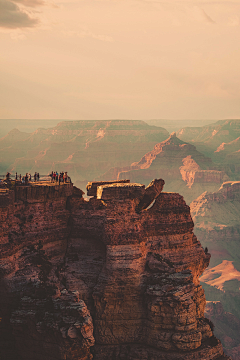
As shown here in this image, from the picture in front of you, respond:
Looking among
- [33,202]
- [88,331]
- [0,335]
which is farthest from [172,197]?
[0,335]

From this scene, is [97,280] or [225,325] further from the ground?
[97,280]

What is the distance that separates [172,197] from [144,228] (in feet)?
15.2

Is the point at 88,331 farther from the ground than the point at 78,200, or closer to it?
closer to it

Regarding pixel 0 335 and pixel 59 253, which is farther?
pixel 59 253

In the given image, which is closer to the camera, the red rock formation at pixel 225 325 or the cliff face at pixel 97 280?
the cliff face at pixel 97 280

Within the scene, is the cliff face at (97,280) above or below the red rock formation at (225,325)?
above

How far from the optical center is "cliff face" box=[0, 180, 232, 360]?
4384 centimetres

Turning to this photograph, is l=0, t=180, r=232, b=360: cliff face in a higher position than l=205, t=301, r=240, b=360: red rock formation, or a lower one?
higher

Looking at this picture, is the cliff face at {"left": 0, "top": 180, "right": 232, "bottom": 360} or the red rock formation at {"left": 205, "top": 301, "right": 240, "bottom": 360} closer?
the cliff face at {"left": 0, "top": 180, "right": 232, "bottom": 360}

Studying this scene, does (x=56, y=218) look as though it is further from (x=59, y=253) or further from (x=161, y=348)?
(x=161, y=348)

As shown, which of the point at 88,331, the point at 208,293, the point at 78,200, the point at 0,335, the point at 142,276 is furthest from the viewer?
the point at 208,293

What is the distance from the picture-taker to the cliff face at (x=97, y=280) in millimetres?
43844

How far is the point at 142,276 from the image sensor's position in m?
48.4

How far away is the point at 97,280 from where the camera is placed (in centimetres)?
4872
